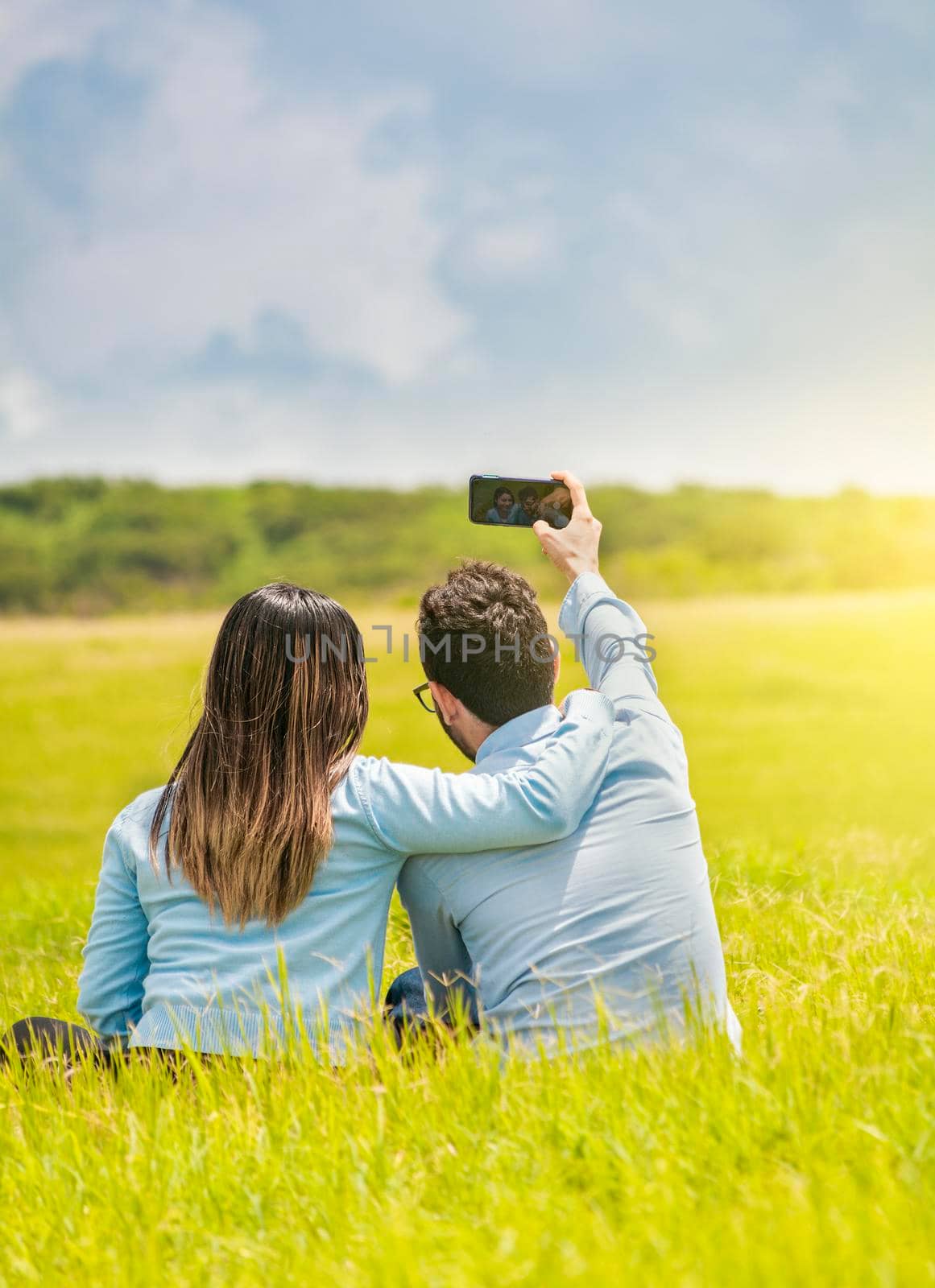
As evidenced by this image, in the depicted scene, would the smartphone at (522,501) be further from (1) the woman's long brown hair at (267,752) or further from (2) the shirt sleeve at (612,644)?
(1) the woman's long brown hair at (267,752)

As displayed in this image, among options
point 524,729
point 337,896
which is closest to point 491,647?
point 524,729

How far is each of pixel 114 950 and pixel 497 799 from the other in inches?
47.1

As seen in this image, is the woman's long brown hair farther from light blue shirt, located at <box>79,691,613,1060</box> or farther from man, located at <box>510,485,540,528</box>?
man, located at <box>510,485,540,528</box>

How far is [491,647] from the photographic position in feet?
9.61

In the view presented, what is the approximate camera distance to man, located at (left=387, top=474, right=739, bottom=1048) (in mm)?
2625

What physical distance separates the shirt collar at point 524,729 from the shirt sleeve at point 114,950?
3.27 feet

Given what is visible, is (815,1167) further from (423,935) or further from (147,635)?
(147,635)

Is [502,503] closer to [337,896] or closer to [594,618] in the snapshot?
[594,618]

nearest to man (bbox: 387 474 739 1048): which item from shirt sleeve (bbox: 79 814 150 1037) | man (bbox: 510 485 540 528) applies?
man (bbox: 510 485 540 528)

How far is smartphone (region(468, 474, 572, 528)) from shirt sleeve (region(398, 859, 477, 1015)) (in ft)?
3.69

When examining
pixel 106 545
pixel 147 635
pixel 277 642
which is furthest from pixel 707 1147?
pixel 106 545

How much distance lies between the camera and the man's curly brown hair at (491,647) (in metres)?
2.94

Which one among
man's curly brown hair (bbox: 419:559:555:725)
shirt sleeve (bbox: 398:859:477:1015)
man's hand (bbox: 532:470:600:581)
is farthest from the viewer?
man's hand (bbox: 532:470:600:581)

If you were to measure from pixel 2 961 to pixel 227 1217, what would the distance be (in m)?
3.98
